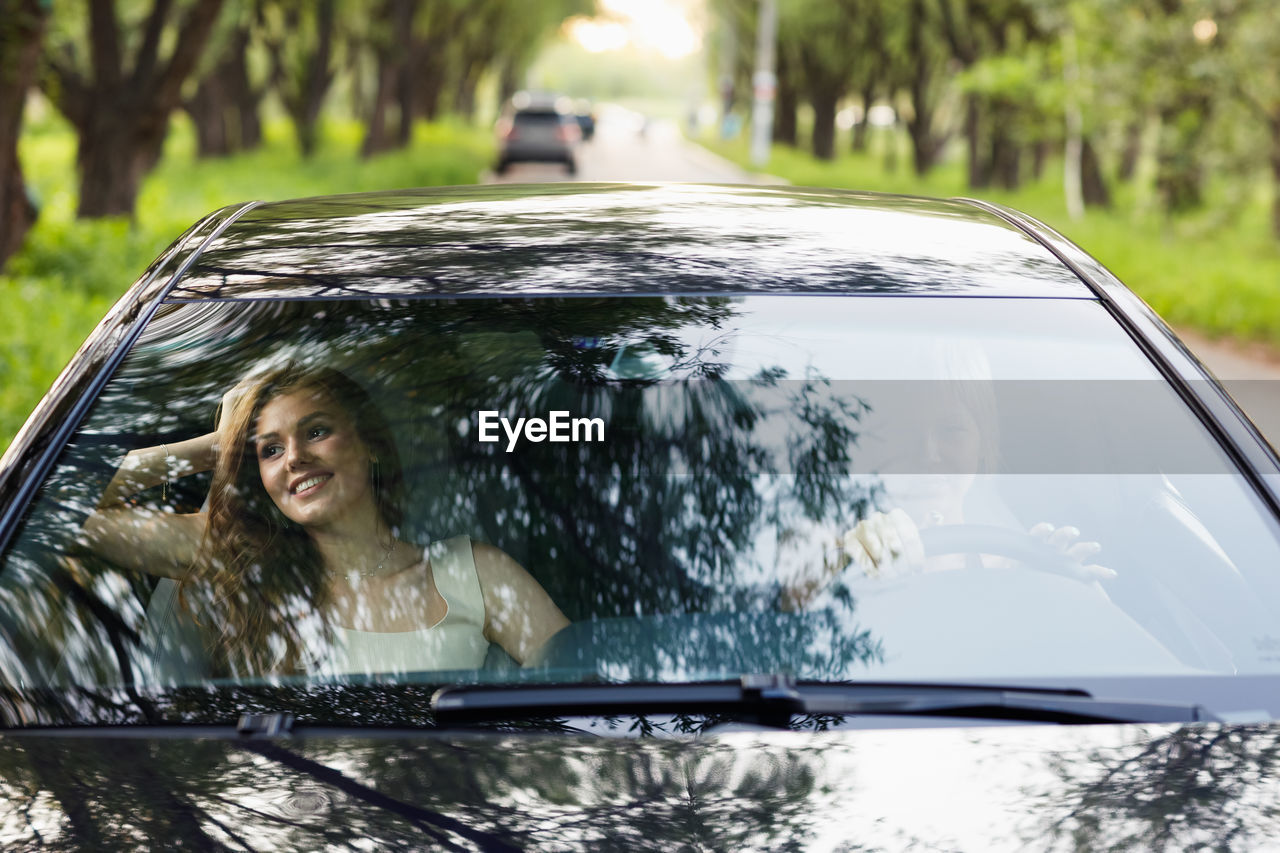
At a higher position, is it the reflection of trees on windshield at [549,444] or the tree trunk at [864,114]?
the tree trunk at [864,114]

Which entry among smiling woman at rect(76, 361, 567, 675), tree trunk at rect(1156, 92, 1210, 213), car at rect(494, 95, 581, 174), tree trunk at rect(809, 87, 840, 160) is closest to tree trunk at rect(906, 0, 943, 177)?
tree trunk at rect(809, 87, 840, 160)

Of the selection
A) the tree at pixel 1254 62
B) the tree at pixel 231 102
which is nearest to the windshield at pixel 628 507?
the tree at pixel 1254 62

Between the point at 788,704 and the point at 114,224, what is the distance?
13251 millimetres

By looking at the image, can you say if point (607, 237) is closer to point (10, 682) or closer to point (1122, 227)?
point (10, 682)

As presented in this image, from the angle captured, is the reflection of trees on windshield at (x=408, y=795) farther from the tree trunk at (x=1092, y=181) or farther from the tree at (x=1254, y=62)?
the tree trunk at (x=1092, y=181)

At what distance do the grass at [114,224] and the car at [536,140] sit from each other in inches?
35.6

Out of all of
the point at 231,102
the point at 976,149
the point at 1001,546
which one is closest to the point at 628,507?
the point at 1001,546

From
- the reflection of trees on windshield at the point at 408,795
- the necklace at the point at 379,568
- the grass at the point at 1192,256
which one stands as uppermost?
the grass at the point at 1192,256

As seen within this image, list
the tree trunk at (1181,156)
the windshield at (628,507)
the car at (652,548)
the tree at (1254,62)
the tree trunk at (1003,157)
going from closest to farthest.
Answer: the car at (652,548) → the windshield at (628,507) → the tree at (1254,62) → the tree trunk at (1181,156) → the tree trunk at (1003,157)

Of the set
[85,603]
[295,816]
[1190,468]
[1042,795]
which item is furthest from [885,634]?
[85,603]

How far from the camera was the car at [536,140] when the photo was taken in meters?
38.5

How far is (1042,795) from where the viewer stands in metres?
1.70

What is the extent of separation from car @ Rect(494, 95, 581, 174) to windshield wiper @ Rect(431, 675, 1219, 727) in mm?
37027

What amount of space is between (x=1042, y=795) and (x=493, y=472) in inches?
38.1
